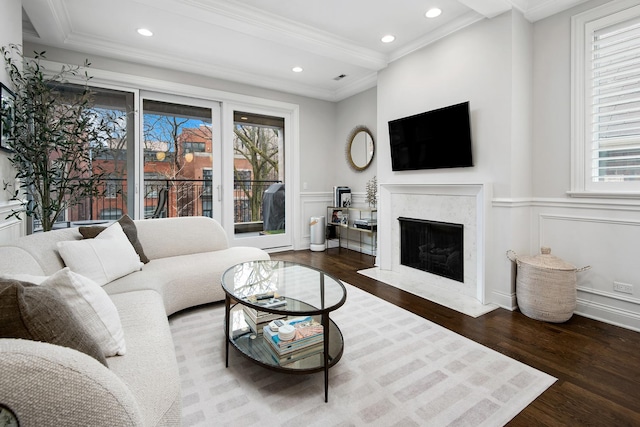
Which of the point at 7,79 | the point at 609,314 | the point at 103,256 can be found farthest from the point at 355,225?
the point at 7,79

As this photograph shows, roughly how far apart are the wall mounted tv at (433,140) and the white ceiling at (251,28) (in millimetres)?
839

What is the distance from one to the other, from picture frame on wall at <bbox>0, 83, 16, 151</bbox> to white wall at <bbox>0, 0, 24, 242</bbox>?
7 centimetres

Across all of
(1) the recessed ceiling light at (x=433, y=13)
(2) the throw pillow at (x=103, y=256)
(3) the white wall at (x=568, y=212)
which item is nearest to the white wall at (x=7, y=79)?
(2) the throw pillow at (x=103, y=256)

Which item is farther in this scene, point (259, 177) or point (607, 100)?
point (259, 177)

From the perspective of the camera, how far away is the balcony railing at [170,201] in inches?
149

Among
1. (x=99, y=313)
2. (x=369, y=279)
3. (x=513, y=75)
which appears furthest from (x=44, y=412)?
(x=513, y=75)

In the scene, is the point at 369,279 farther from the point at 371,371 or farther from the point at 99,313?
the point at 99,313

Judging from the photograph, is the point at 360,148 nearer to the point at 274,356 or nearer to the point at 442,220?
the point at 442,220

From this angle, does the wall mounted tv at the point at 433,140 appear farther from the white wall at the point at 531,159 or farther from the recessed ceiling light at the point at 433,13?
the recessed ceiling light at the point at 433,13

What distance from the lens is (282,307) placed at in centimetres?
167

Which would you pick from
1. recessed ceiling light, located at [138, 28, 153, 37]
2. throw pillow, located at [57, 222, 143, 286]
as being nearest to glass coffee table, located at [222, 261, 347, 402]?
throw pillow, located at [57, 222, 143, 286]

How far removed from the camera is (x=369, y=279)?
3623mm

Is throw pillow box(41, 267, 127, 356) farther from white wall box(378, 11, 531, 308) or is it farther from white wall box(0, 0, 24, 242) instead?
white wall box(378, 11, 531, 308)

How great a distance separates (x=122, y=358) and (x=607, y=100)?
3.61 m
